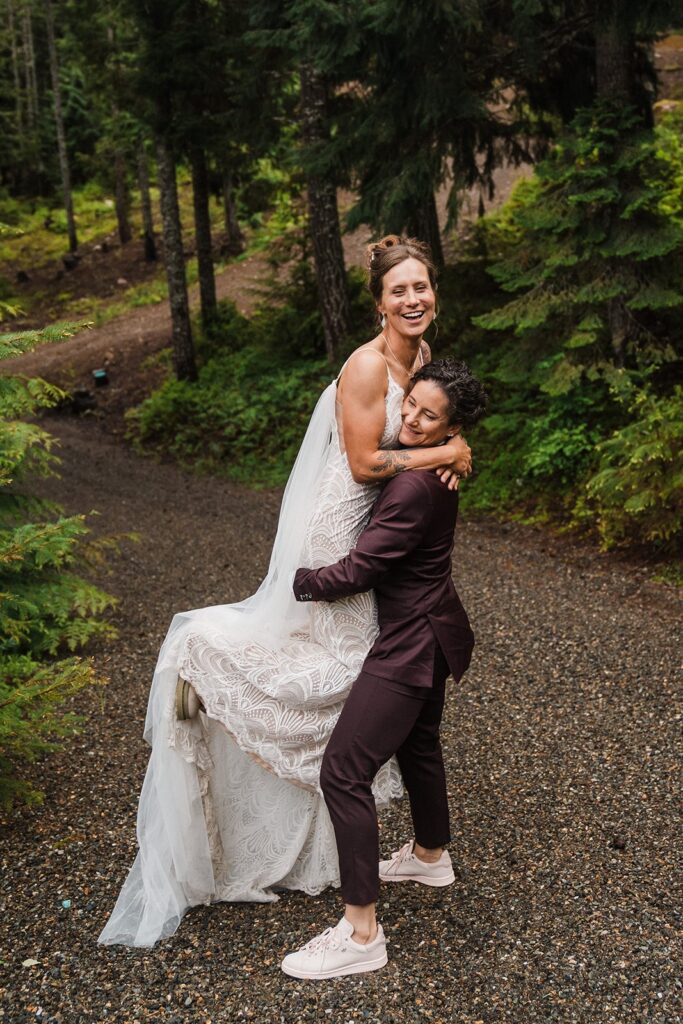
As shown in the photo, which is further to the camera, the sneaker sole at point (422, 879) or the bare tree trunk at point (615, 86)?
the bare tree trunk at point (615, 86)

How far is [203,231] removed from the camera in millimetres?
16266

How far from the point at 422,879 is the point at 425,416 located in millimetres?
1812

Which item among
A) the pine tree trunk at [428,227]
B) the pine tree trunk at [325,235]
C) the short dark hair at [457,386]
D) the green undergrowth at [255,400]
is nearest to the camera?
the short dark hair at [457,386]

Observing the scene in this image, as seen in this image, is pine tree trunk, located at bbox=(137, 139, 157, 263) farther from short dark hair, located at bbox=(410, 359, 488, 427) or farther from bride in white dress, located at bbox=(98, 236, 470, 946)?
short dark hair, located at bbox=(410, 359, 488, 427)

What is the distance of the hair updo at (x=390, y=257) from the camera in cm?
324

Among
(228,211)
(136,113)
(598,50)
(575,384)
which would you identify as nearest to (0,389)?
(575,384)

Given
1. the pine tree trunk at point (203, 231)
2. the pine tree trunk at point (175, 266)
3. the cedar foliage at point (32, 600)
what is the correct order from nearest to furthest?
the cedar foliage at point (32, 600), the pine tree trunk at point (175, 266), the pine tree trunk at point (203, 231)

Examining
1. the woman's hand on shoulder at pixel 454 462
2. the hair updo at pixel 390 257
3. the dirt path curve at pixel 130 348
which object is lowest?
the dirt path curve at pixel 130 348

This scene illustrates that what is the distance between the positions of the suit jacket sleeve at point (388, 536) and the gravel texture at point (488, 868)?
130cm

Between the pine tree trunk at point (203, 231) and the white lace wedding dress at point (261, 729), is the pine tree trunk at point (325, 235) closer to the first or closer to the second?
the pine tree trunk at point (203, 231)

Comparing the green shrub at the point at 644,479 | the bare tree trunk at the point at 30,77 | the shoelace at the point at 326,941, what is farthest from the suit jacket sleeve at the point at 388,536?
the bare tree trunk at the point at 30,77

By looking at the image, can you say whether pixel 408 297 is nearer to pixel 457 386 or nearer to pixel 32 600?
pixel 457 386

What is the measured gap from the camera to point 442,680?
10.9 feet

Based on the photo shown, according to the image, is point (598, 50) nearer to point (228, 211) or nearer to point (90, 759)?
point (90, 759)
